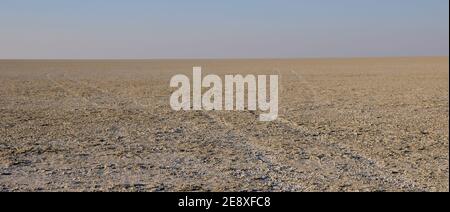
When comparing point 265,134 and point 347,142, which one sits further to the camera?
point 265,134

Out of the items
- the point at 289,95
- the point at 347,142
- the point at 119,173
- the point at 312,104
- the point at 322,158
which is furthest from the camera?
the point at 289,95

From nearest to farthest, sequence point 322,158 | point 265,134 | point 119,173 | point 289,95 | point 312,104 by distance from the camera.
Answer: point 119,173
point 322,158
point 265,134
point 312,104
point 289,95

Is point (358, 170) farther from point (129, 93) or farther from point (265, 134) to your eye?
point (129, 93)

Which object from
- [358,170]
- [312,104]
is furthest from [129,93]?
[358,170]

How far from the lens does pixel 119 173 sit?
7.45 metres

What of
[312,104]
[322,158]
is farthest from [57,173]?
[312,104]

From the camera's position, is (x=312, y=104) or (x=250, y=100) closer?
(x=312, y=104)

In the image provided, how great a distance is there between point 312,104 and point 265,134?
5.61 metres
